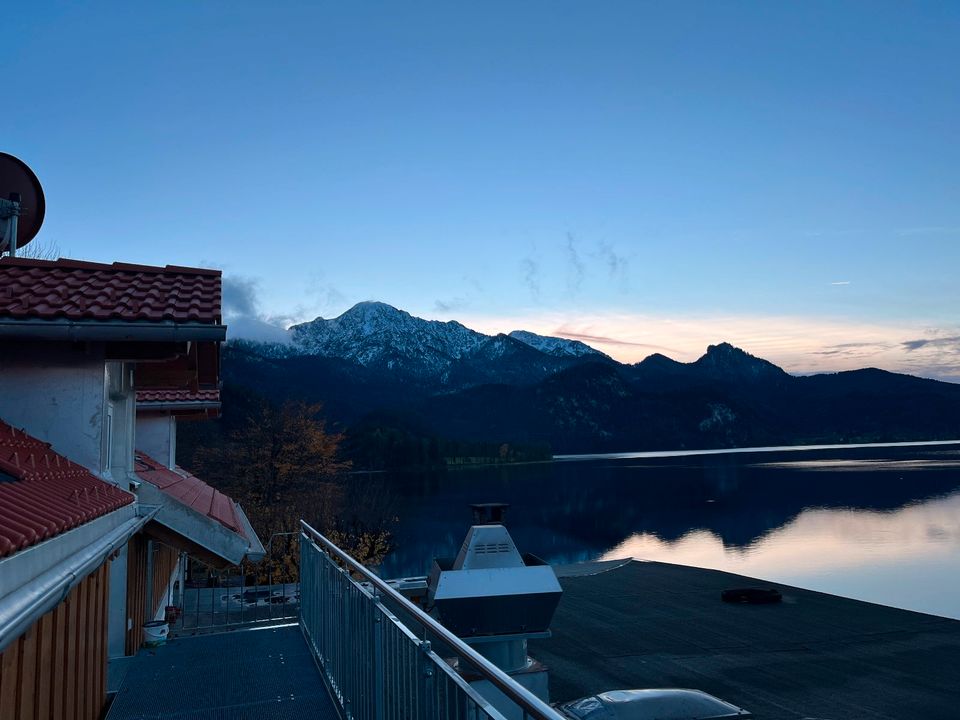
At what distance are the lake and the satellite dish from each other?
4163cm

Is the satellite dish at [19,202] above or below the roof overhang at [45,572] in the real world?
above

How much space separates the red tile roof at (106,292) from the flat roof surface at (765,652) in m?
20.0

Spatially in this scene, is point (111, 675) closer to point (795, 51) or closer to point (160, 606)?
point (160, 606)

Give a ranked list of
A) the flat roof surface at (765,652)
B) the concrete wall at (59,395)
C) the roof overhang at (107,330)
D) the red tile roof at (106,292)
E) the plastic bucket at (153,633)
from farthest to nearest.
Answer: the flat roof surface at (765,652)
the plastic bucket at (153,633)
the concrete wall at (59,395)
the red tile roof at (106,292)
the roof overhang at (107,330)

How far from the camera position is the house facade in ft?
8.55

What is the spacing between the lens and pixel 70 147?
1888 centimetres

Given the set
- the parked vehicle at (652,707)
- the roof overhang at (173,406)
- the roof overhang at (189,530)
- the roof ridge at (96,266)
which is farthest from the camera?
the parked vehicle at (652,707)

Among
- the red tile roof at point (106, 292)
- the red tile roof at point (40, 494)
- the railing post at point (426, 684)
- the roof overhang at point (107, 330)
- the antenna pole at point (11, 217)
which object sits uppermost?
the antenna pole at point (11, 217)

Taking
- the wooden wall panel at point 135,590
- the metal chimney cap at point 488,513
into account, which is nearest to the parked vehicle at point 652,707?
the metal chimney cap at point 488,513

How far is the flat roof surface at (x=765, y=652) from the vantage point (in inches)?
914

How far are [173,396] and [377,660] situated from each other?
9.87 metres

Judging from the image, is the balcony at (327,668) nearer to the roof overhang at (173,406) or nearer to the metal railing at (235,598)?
the roof overhang at (173,406)

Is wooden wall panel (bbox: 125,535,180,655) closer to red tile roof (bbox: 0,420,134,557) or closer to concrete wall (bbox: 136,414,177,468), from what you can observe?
red tile roof (bbox: 0,420,134,557)

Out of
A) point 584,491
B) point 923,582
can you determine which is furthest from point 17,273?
point 584,491
